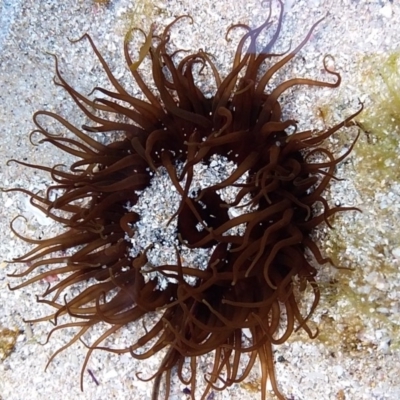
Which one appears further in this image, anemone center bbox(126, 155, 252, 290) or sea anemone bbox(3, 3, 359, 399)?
anemone center bbox(126, 155, 252, 290)

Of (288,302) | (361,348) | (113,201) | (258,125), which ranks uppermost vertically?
(113,201)

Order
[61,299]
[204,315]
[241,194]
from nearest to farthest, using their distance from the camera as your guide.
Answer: [241,194] → [204,315] → [61,299]

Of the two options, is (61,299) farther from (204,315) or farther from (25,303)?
(204,315)

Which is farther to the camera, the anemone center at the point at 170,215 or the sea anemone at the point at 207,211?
the anemone center at the point at 170,215

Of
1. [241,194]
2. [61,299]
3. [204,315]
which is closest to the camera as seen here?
[241,194]

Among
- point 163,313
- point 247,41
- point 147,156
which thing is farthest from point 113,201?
point 247,41

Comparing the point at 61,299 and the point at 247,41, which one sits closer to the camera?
the point at 247,41

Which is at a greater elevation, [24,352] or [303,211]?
[24,352]

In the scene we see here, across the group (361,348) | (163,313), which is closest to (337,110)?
(361,348)
